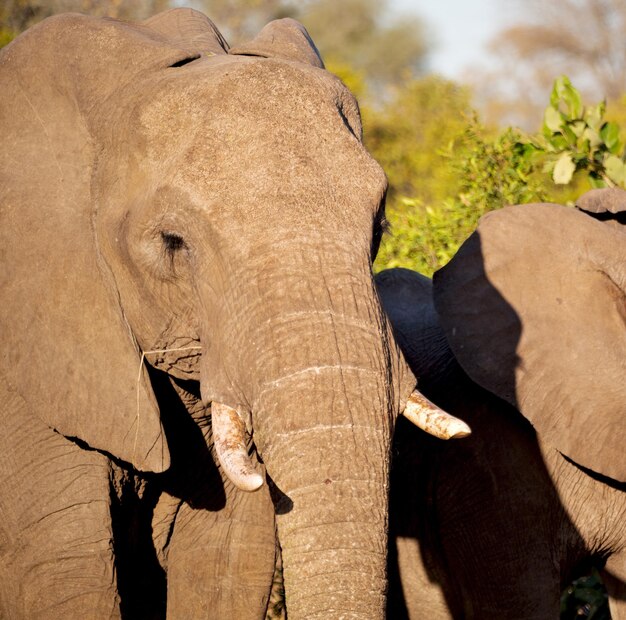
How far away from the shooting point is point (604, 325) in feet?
13.5

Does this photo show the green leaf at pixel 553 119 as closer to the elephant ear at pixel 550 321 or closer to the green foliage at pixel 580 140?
the green foliage at pixel 580 140

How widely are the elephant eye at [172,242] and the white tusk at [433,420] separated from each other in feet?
2.06

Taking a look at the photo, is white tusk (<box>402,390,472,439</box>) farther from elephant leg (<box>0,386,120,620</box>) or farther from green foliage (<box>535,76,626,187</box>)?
green foliage (<box>535,76,626,187</box>)

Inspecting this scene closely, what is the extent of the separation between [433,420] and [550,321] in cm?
137

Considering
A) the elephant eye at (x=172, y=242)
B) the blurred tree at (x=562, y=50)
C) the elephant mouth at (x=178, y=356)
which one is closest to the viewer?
the elephant eye at (x=172, y=242)

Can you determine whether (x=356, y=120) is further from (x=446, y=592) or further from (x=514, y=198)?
(x=514, y=198)

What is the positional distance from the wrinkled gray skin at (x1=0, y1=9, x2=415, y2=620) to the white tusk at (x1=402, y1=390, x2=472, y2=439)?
0.14 feet

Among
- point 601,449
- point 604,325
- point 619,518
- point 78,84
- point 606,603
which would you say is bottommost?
point 606,603

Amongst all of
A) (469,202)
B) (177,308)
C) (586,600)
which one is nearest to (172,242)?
(177,308)

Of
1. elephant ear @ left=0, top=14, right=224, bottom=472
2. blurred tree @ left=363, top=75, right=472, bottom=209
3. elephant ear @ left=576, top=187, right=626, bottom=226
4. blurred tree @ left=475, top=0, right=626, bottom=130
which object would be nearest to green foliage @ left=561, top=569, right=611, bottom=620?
elephant ear @ left=576, top=187, right=626, bottom=226

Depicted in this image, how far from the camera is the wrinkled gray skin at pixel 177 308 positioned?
269 cm

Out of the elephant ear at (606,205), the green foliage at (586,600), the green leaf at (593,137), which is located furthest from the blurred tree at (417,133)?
the elephant ear at (606,205)

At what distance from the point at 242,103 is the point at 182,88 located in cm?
16

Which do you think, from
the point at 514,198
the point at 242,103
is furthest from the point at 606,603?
the point at 242,103
